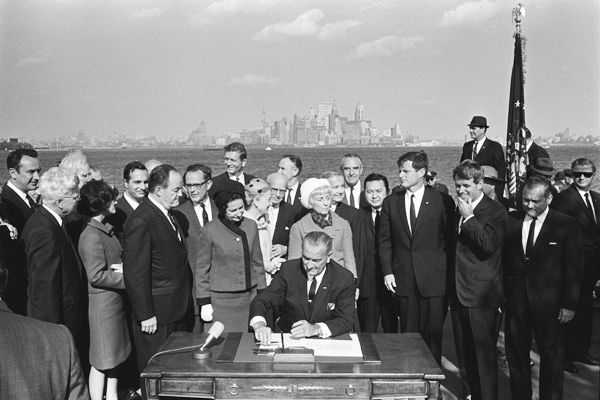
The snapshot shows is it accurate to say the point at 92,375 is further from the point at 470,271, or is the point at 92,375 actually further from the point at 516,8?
the point at 516,8

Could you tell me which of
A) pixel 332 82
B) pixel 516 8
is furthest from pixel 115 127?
pixel 516 8

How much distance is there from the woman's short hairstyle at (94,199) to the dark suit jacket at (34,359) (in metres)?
2.47

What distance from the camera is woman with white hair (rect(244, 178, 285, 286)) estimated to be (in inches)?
211

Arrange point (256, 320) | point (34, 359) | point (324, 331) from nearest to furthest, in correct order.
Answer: point (34, 359)
point (324, 331)
point (256, 320)

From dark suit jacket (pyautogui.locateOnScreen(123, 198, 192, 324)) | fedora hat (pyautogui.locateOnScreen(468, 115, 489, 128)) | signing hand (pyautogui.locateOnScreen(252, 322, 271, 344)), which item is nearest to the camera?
signing hand (pyautogui.locateOnScreen(252, 322, 271, 344))

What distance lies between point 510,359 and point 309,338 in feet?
5.16

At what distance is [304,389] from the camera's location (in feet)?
10.6

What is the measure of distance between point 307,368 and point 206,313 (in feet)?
5.40

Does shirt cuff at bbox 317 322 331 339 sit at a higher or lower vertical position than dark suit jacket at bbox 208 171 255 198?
lower

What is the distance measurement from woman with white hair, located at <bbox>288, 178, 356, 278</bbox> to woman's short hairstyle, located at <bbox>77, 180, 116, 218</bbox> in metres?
1.38

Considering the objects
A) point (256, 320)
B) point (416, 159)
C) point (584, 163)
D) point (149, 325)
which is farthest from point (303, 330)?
point (584, 163)

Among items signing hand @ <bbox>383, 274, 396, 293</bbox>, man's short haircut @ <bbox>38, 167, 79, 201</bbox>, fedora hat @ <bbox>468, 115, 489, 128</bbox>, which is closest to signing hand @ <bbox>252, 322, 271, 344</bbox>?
man's short haircut @ <bbox>38, 167, 79, 201</bbox>

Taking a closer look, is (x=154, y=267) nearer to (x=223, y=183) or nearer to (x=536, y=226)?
(x=223, y=183)

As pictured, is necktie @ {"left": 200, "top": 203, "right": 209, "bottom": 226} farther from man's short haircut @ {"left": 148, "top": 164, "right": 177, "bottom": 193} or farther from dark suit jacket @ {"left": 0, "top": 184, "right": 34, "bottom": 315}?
dark suit jacket @ {"left": 0, "top": 184, "right": 34, "bottom": 315}
